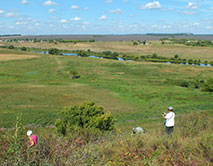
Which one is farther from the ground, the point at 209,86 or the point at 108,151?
the point at 108,151

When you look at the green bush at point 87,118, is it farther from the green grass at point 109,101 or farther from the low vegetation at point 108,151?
the low vegetation at point 108,151

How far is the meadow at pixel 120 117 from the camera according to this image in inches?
246

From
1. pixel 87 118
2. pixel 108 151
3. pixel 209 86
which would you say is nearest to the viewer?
pixel 108 151

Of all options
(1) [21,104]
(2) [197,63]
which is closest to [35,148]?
(1) [21,104]

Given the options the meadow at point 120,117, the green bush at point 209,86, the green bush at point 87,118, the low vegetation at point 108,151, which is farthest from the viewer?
the green bush at point 209,86

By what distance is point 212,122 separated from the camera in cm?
1107

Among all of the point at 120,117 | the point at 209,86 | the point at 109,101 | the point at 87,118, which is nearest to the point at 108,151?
the point at 87,118

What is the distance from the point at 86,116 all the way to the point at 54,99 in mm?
19184

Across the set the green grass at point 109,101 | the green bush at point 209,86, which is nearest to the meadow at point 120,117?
the green grass at point 109,101

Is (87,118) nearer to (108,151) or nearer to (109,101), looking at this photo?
(108,151)

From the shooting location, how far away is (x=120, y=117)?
25031mm

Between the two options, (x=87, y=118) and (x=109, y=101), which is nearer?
(x=87, y=118)

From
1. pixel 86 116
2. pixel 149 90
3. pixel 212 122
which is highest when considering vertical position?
pixel 212 122

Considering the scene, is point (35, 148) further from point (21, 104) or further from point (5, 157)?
point (21, 104)
